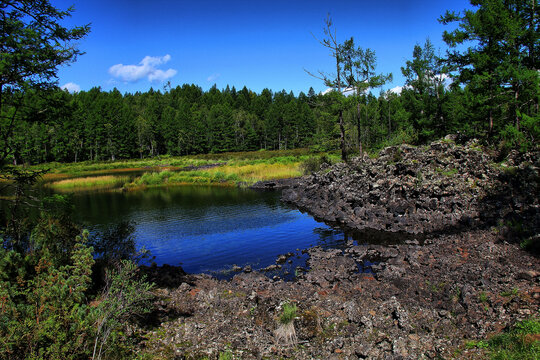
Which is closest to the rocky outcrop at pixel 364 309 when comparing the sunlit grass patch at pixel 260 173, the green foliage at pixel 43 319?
the green foliage at pixel 43 319

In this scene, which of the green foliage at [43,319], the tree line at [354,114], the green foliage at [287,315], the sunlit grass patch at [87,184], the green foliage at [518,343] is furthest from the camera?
the sunlit grass patch at [87,184]

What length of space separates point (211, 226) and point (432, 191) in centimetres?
1354

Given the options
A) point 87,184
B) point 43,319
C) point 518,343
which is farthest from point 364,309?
point 87,184

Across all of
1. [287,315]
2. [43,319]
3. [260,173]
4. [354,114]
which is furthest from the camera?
[354,114]

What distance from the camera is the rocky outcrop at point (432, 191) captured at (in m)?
16.1

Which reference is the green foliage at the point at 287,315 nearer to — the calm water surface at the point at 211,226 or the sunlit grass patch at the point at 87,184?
the calm water surface at the point at 211,226

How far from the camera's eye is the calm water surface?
15.7 metres

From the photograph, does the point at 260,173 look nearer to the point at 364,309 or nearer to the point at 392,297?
the point at 392,297

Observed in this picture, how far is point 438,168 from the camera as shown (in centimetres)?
2030

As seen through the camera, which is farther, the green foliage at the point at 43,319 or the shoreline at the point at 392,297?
the shoreline at the point at 392,297

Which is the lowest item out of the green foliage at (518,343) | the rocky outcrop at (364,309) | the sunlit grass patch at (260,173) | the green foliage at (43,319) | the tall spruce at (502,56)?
the rocky outcrop at (364,309)

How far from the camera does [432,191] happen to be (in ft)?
61.1

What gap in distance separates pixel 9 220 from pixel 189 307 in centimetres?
572

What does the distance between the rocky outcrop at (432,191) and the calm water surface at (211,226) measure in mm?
2534
